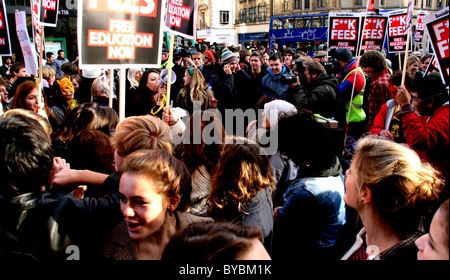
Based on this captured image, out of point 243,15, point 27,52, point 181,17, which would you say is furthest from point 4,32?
point 243,15

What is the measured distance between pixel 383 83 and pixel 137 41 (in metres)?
3.92

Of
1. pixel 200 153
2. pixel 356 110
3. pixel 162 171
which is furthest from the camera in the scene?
pixel 356 110

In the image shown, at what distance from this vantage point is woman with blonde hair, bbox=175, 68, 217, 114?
610cm

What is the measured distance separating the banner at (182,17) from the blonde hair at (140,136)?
1.60 m

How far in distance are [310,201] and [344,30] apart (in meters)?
6.49

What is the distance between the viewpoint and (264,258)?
1315mm

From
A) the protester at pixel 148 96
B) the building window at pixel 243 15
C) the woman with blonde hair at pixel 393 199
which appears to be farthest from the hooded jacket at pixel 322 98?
the building window at pixel 243 15

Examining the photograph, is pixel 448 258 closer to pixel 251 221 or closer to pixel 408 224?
pixel 408 224

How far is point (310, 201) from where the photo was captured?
8.11ft

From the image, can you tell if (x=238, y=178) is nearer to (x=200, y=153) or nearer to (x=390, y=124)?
(x=200, y=153)

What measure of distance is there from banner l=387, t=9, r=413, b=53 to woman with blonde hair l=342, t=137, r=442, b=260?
677 centimetres

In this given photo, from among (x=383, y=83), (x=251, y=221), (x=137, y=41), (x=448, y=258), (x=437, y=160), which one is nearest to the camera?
(x=448, y=258)

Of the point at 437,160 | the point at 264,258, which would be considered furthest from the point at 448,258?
the point at 437,160

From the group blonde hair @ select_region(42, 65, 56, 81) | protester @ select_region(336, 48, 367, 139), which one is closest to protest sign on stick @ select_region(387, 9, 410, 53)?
protester @ select_region(336, 48, 367, 139)
